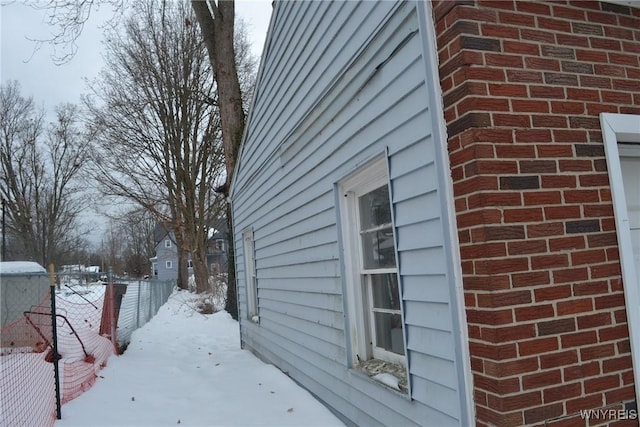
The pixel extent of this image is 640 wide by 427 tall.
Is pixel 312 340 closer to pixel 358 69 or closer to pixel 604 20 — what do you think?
pixel 358 69

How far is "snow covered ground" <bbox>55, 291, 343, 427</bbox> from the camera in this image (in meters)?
4.64

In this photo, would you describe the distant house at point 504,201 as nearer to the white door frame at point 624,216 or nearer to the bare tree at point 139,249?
the white door frame at point 624,216

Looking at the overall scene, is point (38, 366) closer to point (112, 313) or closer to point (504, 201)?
point (112, 313)

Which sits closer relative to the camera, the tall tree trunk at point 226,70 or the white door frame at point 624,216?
the white door frame at point 624,216

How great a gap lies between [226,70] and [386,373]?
9677 mm

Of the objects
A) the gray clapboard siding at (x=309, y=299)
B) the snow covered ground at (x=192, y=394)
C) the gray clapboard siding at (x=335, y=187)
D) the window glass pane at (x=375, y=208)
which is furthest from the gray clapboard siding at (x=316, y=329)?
the window glass pane at (x=375, y=208)

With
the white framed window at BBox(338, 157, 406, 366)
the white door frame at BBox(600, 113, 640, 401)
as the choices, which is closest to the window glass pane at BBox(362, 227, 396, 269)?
the white framed window at BBox(338, 157, 406, 366)

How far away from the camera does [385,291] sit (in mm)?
3613

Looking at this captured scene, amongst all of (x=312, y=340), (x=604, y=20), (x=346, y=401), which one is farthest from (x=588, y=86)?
(x=312, y=340)

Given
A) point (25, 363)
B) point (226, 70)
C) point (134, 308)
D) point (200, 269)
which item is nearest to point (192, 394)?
point (25, 363)

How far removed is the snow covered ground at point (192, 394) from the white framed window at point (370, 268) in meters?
0.92

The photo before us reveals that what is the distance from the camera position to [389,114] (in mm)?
3084

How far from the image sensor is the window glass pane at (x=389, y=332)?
3.46 m

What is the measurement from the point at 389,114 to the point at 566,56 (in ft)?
3.40
